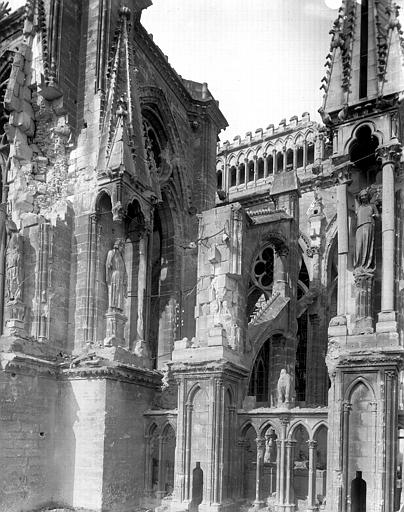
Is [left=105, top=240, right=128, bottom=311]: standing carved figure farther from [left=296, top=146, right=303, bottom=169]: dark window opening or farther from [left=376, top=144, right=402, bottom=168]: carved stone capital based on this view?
[left=296, top=146, right=303, bottom=169]: dark window opening

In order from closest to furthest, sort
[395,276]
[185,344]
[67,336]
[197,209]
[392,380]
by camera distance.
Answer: [392,380] < [395,276] < [185,344] < [67,336] < [197,209]

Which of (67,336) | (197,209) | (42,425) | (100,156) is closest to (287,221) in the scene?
(197,209)

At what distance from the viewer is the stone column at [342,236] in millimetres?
13758

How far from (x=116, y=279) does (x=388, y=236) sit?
7346mm

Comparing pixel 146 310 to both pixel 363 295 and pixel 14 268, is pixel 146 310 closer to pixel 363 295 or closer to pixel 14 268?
pixel 14 268

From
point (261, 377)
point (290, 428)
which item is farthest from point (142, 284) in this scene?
point (261, 377)

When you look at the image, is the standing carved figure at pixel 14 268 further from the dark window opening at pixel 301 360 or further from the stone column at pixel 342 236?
the dark window opening at pixel 301 360

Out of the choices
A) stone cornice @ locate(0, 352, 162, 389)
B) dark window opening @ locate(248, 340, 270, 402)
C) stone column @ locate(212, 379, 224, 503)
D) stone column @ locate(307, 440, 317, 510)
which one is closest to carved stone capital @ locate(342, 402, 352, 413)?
stone column @ locate(307, 440, 317, 510)

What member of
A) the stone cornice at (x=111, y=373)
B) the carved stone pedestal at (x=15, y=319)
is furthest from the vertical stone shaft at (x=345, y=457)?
the carved stone pedestal at (x=15, y=319)

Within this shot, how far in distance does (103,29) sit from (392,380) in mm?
12589

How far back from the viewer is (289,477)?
1476 cm

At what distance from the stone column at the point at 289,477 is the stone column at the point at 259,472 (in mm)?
789

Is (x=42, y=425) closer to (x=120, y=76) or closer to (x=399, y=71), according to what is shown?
(x=120, y=76)

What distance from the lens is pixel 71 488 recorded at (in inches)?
663
